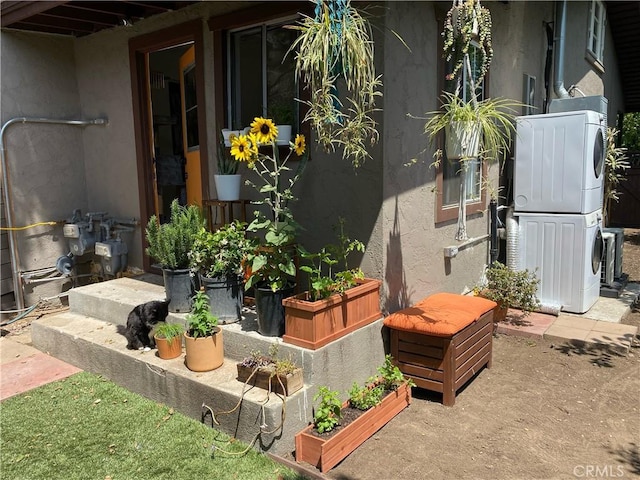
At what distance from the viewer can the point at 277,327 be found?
331cm

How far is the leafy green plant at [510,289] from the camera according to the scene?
4.85 meters

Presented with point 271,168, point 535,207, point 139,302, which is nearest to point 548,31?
point 535,207

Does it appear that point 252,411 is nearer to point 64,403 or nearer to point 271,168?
point 64,403

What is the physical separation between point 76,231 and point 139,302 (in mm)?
1847

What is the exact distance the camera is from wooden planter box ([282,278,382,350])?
121 inches

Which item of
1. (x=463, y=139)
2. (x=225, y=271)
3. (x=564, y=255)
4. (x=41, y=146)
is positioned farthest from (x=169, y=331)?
(x=564, y=255)

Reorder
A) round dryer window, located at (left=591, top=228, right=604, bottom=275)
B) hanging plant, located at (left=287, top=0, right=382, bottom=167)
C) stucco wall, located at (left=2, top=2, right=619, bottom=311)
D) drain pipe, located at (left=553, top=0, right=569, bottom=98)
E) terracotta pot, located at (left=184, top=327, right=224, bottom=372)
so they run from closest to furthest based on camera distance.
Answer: hanging plant, located at (left=287, top=0, right=382, bottom=167) → terracotta pot, located at (left=184, top=327, right=224, bottom=372) → stucco wall, located at (left=2, top=2, right=619, bottom=311) → round dryer window, located at (left=591, top=228, right=604, bottom=275) → drain pipe, located at (left=553, top=0, right=569, bottom=98)

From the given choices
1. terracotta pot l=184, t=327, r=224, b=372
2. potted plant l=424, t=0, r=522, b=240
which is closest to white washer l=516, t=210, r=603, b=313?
potted plant l=424, t=0, r=522, b=240

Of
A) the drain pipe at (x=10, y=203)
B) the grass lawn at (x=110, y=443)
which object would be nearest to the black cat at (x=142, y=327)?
the grass lawn at (x=110, y=443)

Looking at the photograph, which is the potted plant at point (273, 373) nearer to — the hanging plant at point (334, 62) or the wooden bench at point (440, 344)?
the wooden bench at point (440, 344)

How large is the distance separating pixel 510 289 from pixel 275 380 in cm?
289

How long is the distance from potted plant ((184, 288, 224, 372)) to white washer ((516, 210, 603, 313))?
11.4ft

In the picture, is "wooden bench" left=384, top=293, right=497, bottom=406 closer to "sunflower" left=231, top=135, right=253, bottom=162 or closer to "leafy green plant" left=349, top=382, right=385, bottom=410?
"leafy green plant" left=349, top=382, right=385, bottom=410

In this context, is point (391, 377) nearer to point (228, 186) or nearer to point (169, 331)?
point (169, 331)
